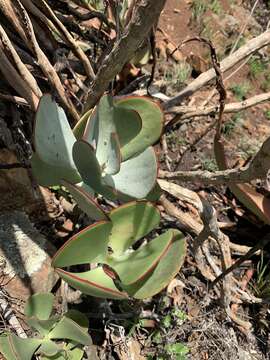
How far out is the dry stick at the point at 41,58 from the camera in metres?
1.41

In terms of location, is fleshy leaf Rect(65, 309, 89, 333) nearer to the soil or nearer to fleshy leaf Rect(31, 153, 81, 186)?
the soil

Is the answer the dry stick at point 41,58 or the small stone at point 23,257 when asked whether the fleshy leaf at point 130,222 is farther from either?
the dry stick at point 41,58

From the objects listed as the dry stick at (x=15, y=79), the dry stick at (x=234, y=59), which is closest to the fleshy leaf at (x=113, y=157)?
the dry stick at (x=15, y=79)

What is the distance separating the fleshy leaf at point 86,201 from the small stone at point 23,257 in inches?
14.5

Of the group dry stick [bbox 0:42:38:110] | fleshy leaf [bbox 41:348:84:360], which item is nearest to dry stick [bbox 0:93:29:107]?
dry stick [bbox 0:42:38:110]

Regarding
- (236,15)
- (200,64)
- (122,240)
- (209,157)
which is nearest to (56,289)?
(122,240)

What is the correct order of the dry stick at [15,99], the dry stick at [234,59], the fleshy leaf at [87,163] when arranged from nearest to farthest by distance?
the fleshy leaf at [87,163]
the dry stick at [15,99]
the dry stick at [234,59]

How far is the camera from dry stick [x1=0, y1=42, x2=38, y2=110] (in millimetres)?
1389

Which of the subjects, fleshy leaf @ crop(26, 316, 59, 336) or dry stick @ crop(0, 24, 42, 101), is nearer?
fleshy leaf @ crop(26, 316, 59, 336)

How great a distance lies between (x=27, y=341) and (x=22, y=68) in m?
0.72

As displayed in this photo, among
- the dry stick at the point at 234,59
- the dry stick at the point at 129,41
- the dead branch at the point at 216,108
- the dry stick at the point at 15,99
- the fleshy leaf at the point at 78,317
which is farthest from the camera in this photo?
the dead branch at the point at 216,108

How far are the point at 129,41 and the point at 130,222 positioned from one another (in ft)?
→ 1.40

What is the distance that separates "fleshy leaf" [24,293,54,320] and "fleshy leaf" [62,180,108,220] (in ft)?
0.86

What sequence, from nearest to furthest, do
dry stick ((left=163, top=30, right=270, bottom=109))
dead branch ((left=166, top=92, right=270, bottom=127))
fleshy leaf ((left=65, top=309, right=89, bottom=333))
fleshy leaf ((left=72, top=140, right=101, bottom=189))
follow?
fleshy leaf ((left=72, top=140, right=101, bottom=189)) < fleshy leaf ((left=65, top=309, right=89, bottom=333)) < dry stick ((left=163, top=30, right=270, bottom=109)) < dead branch ((left=166, top=92, right=270, bottom=127))
